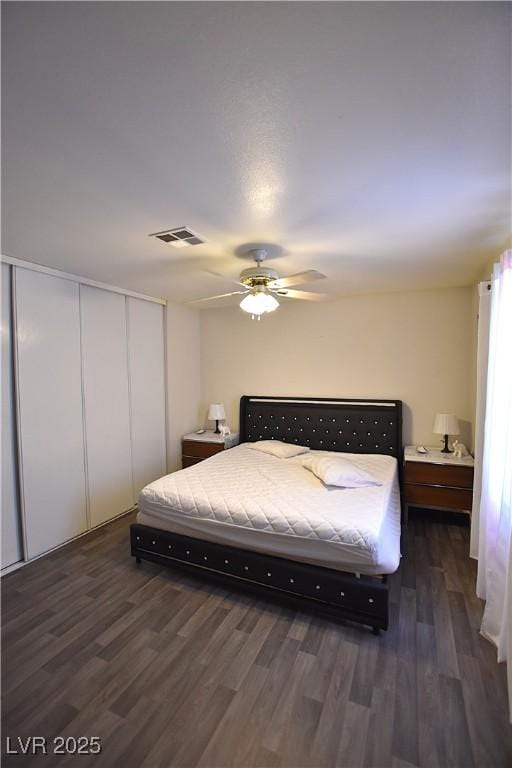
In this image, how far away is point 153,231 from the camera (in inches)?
82.9

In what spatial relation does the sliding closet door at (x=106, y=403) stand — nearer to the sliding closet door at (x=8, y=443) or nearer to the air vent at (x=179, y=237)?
the sliding closet door at (x=8, y=443)

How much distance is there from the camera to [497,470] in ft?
7.23

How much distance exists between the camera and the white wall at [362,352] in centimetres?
362

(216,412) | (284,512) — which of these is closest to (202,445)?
(216,412)

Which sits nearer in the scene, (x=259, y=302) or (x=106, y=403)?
(x=259, y=302)

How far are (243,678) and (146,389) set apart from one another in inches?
118

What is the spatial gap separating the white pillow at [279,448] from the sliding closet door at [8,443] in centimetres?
233

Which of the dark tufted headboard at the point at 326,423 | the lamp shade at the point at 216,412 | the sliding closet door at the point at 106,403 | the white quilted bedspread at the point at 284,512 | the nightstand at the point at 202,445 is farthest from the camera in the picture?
the lamp shade at the point at 216,412

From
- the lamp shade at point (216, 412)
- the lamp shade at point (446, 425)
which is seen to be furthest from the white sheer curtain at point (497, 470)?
the lamp shade at point (216, 412)

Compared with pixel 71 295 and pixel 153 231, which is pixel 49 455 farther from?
pixel 153 231

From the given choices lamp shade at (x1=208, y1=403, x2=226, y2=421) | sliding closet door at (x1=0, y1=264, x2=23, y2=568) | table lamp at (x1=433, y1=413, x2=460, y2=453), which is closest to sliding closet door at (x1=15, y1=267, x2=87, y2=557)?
sliding closet door at (x1=0, y1=264, x2=23, y2=568)

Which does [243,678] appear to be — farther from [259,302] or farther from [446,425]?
[446,425]

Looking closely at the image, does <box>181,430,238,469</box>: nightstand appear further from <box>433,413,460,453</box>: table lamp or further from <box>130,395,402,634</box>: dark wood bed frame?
<box>433,413,460,453</box>: table lamp

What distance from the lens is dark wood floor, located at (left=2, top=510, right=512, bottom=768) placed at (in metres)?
1.40
